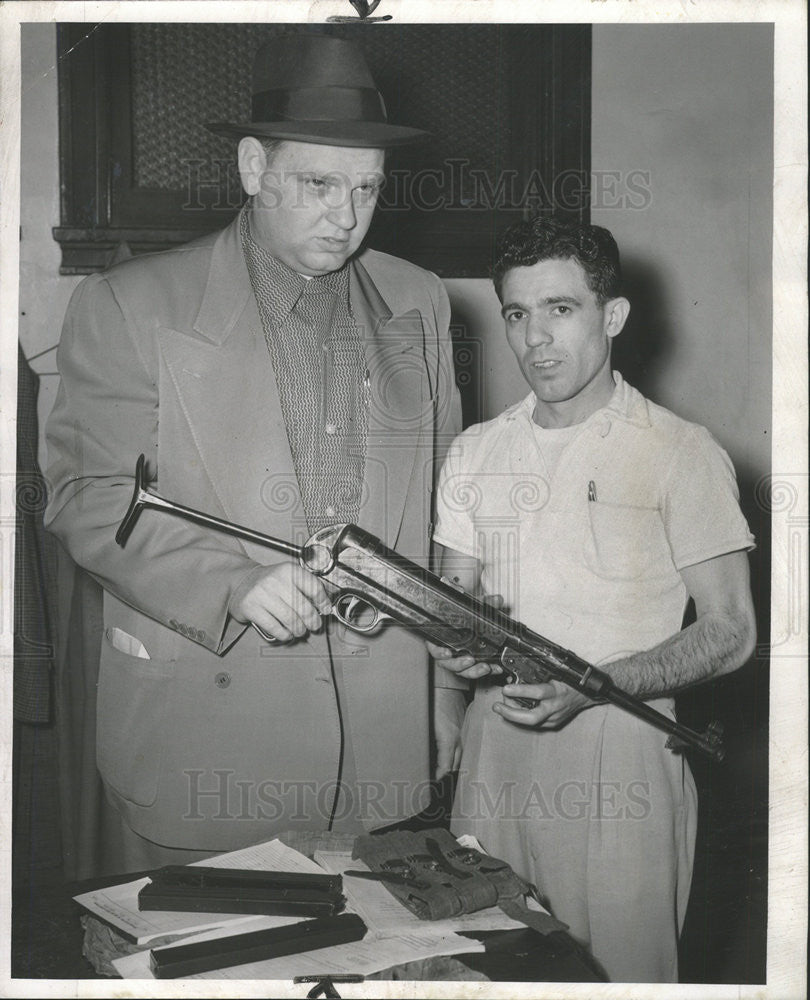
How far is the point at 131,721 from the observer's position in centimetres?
175

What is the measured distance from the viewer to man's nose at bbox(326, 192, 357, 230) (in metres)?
1.74

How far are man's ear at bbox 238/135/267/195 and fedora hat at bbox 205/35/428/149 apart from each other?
0.6 inches

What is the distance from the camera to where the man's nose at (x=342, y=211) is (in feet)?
5.72

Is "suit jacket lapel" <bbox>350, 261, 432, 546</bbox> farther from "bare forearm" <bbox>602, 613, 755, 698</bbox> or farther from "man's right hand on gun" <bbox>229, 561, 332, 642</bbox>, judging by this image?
"bare forearm" <bbox>602, 613, 755, 698</bbox>

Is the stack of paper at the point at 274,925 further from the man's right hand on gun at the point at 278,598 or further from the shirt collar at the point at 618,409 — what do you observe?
the shirt collar at the point at 618,409

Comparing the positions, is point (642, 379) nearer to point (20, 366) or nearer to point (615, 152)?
point (615, 152)

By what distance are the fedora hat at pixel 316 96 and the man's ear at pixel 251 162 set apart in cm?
2

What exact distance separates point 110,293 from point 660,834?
1361 mm

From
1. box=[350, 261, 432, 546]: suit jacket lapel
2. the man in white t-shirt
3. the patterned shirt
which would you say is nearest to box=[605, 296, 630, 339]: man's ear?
the man in white t-shirt

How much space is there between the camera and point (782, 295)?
5.91 feet

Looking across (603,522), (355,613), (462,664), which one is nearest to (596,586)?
(603,522)

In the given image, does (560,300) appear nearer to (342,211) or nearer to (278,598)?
(342,211)

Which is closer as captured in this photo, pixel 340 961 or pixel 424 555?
pixel 340 961

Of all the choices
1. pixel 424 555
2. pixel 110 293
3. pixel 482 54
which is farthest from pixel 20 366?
pixel 482 54
